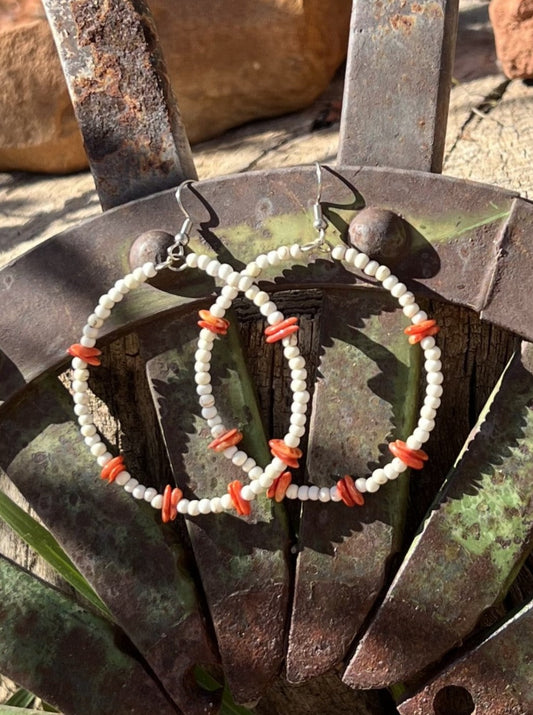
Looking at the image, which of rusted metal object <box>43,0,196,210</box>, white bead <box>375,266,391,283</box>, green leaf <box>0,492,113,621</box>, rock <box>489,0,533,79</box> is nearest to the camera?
white bead <box>375,266,391,283</box>

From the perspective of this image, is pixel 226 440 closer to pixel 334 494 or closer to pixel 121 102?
pixel 334 494

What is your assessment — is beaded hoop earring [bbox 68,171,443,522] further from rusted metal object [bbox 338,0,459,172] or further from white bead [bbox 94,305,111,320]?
rusted metal object [bbox 338,0,459,172]

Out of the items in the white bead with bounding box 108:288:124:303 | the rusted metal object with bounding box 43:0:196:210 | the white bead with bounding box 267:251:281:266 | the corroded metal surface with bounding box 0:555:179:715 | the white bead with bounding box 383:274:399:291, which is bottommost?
the corroded metal surface with bounding box 0:555:179:715

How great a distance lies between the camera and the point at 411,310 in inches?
47.1

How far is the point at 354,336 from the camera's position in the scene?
1.25 meters

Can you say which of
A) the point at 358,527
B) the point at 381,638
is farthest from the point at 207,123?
the point at 381,638

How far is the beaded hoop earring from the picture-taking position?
1.20 metres

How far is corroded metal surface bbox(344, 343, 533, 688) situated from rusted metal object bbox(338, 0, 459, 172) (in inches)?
13.4

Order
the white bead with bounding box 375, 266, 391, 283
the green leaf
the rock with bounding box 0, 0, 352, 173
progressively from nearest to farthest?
the white bead with bounding box 375, 266, 391, 283, the green leaf, the rock with bounding box 0, 0, 352, 173

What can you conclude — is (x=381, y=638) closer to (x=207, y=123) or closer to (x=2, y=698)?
(x=2, y=698)

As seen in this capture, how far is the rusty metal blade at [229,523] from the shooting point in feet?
4.13

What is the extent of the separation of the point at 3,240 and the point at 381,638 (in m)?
1.20

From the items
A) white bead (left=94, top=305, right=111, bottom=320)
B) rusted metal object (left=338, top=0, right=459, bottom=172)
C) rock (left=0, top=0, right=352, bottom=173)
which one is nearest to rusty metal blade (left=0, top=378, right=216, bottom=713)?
white bead (left=94, top=305, right=111, bottom=320)

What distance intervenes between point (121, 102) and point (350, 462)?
63 centimetres
